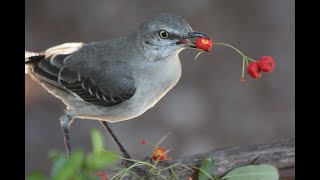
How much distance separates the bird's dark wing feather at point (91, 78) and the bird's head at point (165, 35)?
0.19 meters

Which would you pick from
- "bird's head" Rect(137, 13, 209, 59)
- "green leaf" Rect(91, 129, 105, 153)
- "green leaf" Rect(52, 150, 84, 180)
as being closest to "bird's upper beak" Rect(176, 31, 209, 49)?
"bird's head" Rect(137, 13, 209, 59)

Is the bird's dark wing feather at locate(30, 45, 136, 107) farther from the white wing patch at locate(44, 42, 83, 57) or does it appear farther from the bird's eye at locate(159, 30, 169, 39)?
the bird's eye at locate(159, 30, 169, 39)

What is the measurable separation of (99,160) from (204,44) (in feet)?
3.97

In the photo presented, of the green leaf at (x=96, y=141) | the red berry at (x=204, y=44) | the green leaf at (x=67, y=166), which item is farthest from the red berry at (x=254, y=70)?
the green leaf at (x=67, y=166)

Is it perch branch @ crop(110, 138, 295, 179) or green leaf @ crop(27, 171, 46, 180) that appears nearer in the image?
green leaf @ crop(27, 171, 46, 180)

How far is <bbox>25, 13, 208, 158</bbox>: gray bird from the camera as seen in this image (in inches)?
115

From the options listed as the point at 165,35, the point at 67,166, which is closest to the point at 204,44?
the point at 165,35

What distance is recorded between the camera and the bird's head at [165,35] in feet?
8.72

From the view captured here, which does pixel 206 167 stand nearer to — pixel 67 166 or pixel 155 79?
pixel 155 79

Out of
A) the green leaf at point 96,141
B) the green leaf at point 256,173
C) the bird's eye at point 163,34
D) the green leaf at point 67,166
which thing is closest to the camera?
the green leaf at point 67,166

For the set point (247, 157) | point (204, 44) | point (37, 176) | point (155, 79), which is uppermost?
point (204, 44)

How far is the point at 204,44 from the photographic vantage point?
2.50m

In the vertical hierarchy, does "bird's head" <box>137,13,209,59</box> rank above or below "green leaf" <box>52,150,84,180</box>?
above

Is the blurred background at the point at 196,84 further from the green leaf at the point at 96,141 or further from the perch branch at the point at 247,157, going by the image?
the green leaf at the point at 96,141
